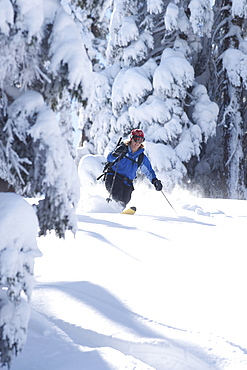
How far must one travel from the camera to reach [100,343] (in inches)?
106

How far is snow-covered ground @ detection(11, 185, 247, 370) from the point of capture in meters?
2.57

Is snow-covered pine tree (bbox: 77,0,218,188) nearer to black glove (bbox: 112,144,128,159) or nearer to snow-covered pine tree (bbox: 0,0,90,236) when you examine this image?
black glove (bbox: 112,144,128,159)

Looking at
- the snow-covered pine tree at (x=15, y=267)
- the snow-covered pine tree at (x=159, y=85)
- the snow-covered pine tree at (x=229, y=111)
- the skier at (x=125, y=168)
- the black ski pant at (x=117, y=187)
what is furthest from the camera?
the snow-covered pine tree at (x=229, y=111)

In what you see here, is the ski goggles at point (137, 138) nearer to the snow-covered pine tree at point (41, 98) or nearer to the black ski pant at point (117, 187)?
the black ski pant at point (117, 187)

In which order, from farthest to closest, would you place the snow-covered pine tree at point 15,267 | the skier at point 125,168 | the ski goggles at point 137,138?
the skier at point 125,168, the ski goggles at point 137,138, the snow-covered pine tree at point 15,267

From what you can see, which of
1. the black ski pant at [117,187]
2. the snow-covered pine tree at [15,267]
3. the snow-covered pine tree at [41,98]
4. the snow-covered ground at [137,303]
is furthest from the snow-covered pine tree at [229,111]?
the snow-covered pine tree at [15,267]

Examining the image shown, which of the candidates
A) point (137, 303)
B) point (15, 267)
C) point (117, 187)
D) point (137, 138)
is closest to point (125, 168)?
point (117, 187)

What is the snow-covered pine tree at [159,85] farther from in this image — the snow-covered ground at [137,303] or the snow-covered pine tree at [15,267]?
the snow-covered pine tree at [15,267]

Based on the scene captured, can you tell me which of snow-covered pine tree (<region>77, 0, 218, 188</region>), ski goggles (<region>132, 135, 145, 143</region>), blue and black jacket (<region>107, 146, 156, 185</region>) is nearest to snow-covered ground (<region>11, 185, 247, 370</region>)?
ski goggles (<region>132, 135, 145, 143</region>)

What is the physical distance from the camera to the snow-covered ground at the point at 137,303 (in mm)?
2574

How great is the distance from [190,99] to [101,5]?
46.7 feet

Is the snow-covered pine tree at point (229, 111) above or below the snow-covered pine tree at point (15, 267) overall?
above

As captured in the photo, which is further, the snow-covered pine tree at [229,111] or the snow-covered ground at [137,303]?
the snow-covered pine tree at [229,111]

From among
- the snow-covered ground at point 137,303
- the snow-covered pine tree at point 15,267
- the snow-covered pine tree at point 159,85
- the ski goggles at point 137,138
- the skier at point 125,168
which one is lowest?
the snow-covered ground at point 137,303
